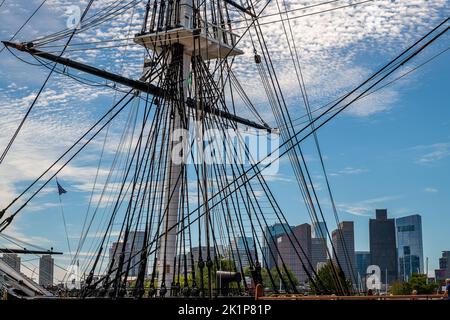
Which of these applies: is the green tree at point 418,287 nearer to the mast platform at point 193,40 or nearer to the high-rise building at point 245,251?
the high-rise building at point 245,251

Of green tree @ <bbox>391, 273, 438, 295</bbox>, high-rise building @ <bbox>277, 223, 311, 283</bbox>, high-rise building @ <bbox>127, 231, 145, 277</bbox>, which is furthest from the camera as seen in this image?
high-rise building @ <bbox>277, 223, 311, 283</bbox>

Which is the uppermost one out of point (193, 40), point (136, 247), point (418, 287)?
point (193, 40)

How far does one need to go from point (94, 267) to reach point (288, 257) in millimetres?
135261

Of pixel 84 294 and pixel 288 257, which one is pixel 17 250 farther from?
pixel 288 257

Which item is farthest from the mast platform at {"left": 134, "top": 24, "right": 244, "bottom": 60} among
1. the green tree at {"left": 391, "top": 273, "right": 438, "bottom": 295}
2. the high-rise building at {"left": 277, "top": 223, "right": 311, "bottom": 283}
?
the high-rise building at {"left": 277, "top": 223, "right": 311, "bottom": 283}

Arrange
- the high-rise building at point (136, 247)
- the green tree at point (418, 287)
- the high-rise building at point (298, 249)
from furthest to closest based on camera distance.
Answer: the high-rise building at point (298, 249) → the green tree at point (418, 287) → the high-rise building at point (136, 247)

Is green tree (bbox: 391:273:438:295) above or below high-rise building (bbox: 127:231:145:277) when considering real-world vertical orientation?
below

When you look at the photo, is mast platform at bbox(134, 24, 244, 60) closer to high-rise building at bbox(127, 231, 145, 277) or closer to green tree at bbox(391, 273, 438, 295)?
high-rise building at bbox(127, 231, 145, 277)

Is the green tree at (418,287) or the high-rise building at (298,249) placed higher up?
the high-rise building at (298,249)

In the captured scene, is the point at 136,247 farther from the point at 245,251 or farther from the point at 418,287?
the point at 418,287

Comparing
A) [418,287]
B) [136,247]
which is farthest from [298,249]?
[136,247]

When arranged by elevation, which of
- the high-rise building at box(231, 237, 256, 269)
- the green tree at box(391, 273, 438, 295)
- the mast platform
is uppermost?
the mast platform

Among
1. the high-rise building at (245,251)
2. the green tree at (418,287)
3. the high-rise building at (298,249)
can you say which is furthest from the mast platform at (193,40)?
the high-rise building at (298,249)

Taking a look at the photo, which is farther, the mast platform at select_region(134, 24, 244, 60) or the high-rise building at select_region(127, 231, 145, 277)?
the mast platform at select_region(134, 24, 244, 60)
